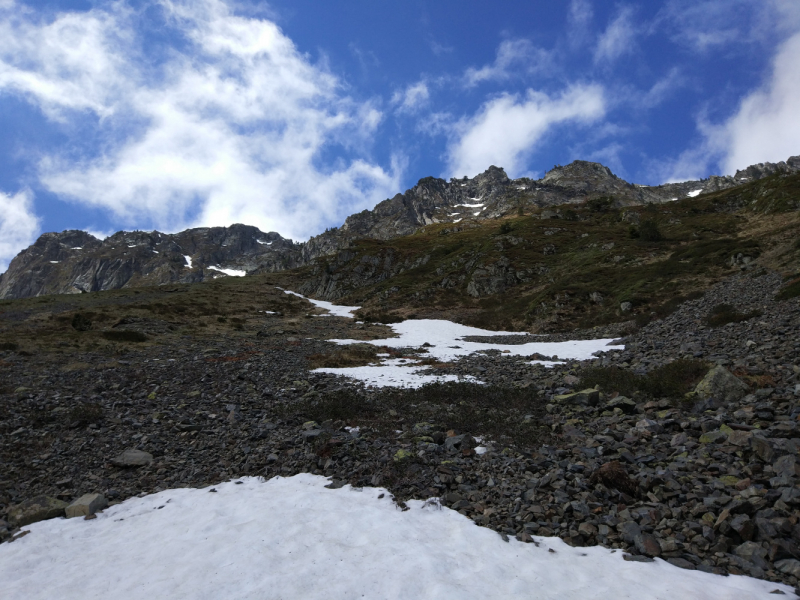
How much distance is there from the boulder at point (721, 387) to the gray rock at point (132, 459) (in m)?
16.4

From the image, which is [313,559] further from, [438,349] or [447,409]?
[438,349]

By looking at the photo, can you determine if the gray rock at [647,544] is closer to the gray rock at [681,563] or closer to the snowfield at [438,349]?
the gray rock at [681,563]

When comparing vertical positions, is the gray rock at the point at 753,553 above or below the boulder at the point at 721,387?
below

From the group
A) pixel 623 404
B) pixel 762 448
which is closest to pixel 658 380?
pixel 623 404

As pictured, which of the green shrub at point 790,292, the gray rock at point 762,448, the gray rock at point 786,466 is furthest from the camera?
the green shrub at point 790,292

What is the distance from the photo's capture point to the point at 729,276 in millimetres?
34594

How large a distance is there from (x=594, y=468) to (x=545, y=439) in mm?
2498

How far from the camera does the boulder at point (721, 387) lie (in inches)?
411

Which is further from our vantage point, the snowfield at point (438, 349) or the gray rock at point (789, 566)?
the snowfield at point (438, 349)

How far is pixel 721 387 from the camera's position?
10.8 m

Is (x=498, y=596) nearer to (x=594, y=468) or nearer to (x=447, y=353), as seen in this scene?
(x=594, y=468)

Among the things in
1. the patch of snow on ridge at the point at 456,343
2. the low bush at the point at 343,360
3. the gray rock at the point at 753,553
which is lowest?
the gray rock at the point at 753,553

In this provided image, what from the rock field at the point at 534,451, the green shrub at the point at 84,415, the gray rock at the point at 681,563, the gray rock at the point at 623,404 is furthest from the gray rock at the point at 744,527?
the green shrub at the point at 84,415

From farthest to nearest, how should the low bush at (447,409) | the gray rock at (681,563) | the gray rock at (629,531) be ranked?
the low bush at (447,409)
the gray rock at (629,531)
the gray rock at (681,563)
